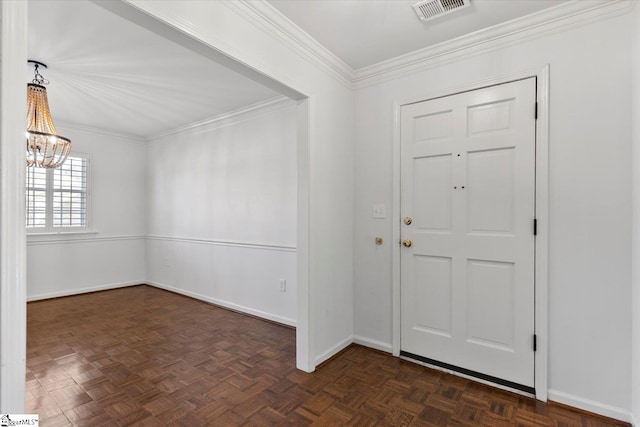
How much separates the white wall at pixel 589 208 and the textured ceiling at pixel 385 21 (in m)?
0.26

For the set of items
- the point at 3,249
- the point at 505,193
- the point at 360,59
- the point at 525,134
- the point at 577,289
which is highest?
the point at 360,59

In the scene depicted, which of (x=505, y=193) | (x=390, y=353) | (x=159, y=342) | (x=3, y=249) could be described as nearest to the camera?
(x=3, y=249)

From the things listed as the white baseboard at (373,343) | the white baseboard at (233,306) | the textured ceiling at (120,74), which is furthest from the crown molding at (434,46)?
the white baseboard at (233,306)

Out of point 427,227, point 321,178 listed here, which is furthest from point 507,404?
point 321,178

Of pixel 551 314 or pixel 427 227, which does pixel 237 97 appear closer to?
pixel 427 227

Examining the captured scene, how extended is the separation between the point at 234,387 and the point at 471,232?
2107 millimetres

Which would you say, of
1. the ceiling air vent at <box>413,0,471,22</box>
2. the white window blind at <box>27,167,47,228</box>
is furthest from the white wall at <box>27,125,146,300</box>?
the ceiling air vent at <box>413,0,471,22</box>

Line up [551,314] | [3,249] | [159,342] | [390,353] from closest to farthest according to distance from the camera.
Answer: [3,249] → [551,314] → [390,353] → [159,342]

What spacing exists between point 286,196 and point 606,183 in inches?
106

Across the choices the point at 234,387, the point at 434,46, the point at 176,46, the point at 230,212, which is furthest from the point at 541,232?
the point at 230,212

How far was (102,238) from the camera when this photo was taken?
16.4 feet

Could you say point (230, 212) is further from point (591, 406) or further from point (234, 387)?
point (591, 406)

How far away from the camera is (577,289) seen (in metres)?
1.93

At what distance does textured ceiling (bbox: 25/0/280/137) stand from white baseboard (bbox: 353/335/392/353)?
273 cm
